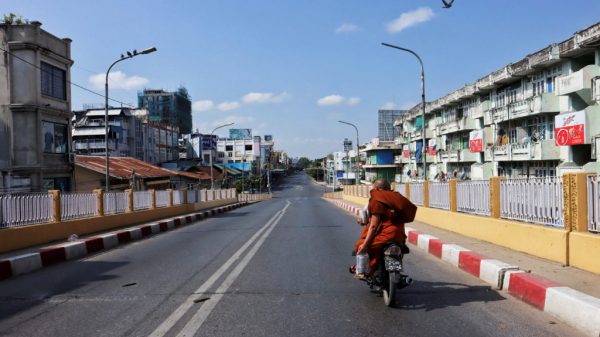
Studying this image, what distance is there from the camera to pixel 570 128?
27734 mm

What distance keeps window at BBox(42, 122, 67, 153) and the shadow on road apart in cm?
2510

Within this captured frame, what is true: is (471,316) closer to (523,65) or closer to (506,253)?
(506,253)

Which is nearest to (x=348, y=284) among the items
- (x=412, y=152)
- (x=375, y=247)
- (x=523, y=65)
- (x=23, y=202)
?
(x=375, y=247)

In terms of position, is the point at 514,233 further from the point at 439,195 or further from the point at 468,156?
the point at 468,156

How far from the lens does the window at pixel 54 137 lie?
26.8 meters

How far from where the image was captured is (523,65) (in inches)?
1302

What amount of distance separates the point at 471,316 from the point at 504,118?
34138 mm

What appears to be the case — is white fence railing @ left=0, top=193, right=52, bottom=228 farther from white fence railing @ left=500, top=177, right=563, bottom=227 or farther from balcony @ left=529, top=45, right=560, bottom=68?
balcony @ left=529, top=45, right=560, bottom=68

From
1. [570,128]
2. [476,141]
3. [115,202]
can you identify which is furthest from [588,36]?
[115,202]

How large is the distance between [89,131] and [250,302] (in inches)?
2176

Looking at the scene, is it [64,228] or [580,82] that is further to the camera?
[580,82]

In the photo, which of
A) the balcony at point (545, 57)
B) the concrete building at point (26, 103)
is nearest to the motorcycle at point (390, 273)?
the concrete building at point (26, 103)

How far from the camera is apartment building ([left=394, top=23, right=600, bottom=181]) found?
2655cm

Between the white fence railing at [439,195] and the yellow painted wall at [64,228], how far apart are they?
10084 mm
